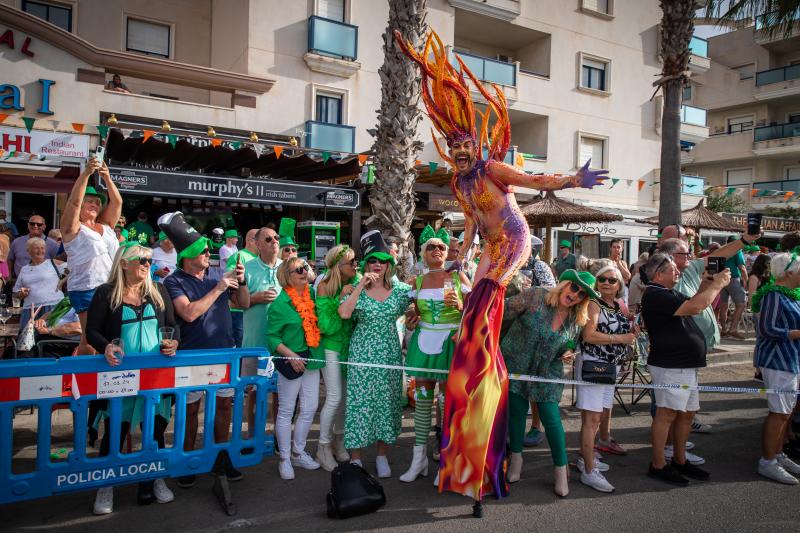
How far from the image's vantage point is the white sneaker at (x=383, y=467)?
14.4ft

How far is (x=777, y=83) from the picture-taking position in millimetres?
30328

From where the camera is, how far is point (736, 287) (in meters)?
11.3

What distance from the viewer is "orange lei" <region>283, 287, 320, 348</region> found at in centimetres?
447

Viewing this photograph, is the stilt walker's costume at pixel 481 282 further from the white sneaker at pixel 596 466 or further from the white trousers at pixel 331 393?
the white trousers at pixel 331 393

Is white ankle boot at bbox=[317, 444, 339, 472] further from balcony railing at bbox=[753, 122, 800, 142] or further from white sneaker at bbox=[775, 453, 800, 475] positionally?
balcony railing at bbox=[753, 122, 800, 142]

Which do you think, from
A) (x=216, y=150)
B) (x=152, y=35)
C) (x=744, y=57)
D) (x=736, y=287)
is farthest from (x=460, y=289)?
(x=744, y=57)

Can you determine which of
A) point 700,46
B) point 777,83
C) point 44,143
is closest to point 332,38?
point 44,143

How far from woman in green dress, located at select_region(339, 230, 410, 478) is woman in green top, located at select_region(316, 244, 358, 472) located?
0.12 m

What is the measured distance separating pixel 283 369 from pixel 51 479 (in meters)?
1.65

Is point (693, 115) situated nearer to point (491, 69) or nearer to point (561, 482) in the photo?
point (491, 69)

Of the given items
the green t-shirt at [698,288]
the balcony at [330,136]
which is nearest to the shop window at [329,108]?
the balcony at [330,136]

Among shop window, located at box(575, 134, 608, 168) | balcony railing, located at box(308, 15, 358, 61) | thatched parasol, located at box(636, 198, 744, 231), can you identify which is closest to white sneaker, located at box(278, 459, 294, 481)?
thatched parasol, located at box(636, 198, 744, 231)

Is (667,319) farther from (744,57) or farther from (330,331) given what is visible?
(744,57)

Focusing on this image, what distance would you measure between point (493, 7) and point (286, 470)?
62.2 feet
